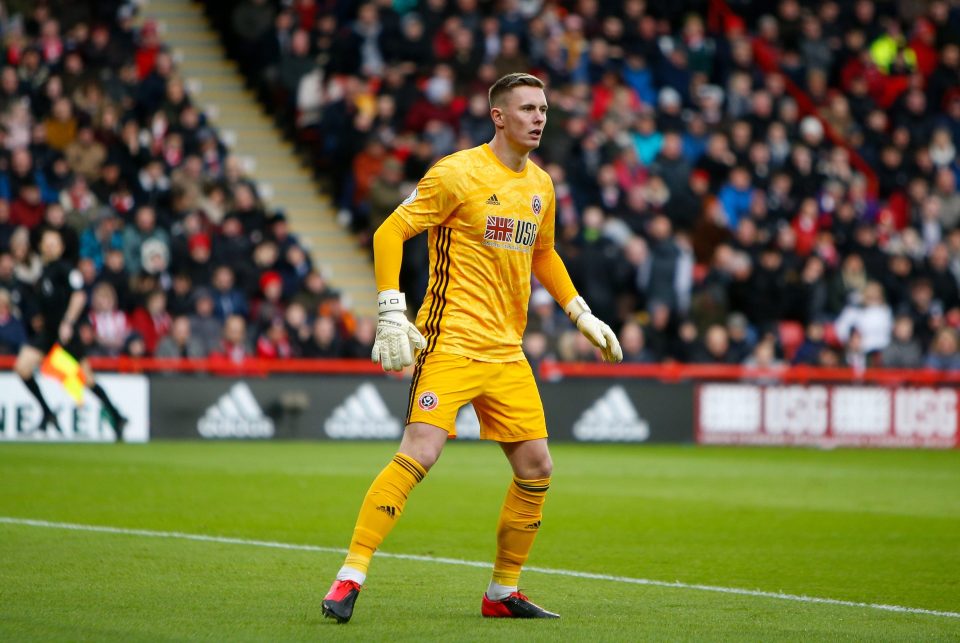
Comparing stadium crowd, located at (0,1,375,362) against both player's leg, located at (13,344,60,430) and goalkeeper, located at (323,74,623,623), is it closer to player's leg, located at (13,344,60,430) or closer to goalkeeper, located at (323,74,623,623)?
player's leg, located at (13,344,60,430)

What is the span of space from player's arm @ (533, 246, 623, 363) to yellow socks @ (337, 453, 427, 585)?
3.78ft

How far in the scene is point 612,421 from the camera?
20.6 meters

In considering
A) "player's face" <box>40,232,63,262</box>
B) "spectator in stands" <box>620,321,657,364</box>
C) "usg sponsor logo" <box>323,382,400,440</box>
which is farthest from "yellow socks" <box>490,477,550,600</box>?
"spectator in stands" <box>620,321,657,364</box>

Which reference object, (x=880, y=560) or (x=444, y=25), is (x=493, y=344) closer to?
(x=880, y=560)

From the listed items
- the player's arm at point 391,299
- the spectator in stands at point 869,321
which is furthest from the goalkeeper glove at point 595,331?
the spectator in stands at point 869,321

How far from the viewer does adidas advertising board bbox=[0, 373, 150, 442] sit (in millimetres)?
17984

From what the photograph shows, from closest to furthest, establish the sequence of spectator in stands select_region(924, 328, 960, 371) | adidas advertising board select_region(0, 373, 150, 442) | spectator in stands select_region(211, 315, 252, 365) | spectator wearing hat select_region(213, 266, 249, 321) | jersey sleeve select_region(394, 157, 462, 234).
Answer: jersey sleeve select_region(394, 157, 462, 234), adidas advertising board select_region(0, 373, 150, 442), spectator in stands select_region(211, 315, 252, 365), spectator wearing hat select_region(213, 266, 249, 321), spectator in stands select_region(924, 328, 960, 371)

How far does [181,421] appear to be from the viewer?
19156 millimetres

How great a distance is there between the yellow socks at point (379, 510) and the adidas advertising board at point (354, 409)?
11727 mm

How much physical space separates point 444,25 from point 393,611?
16.8 meters

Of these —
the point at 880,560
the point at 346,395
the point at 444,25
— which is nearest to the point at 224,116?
the point at 444,25

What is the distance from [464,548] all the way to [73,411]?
9.47 metres

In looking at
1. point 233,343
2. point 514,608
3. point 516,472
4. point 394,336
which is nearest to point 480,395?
point 516,472

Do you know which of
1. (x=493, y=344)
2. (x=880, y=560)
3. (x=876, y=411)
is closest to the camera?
(x=493, y=344)
